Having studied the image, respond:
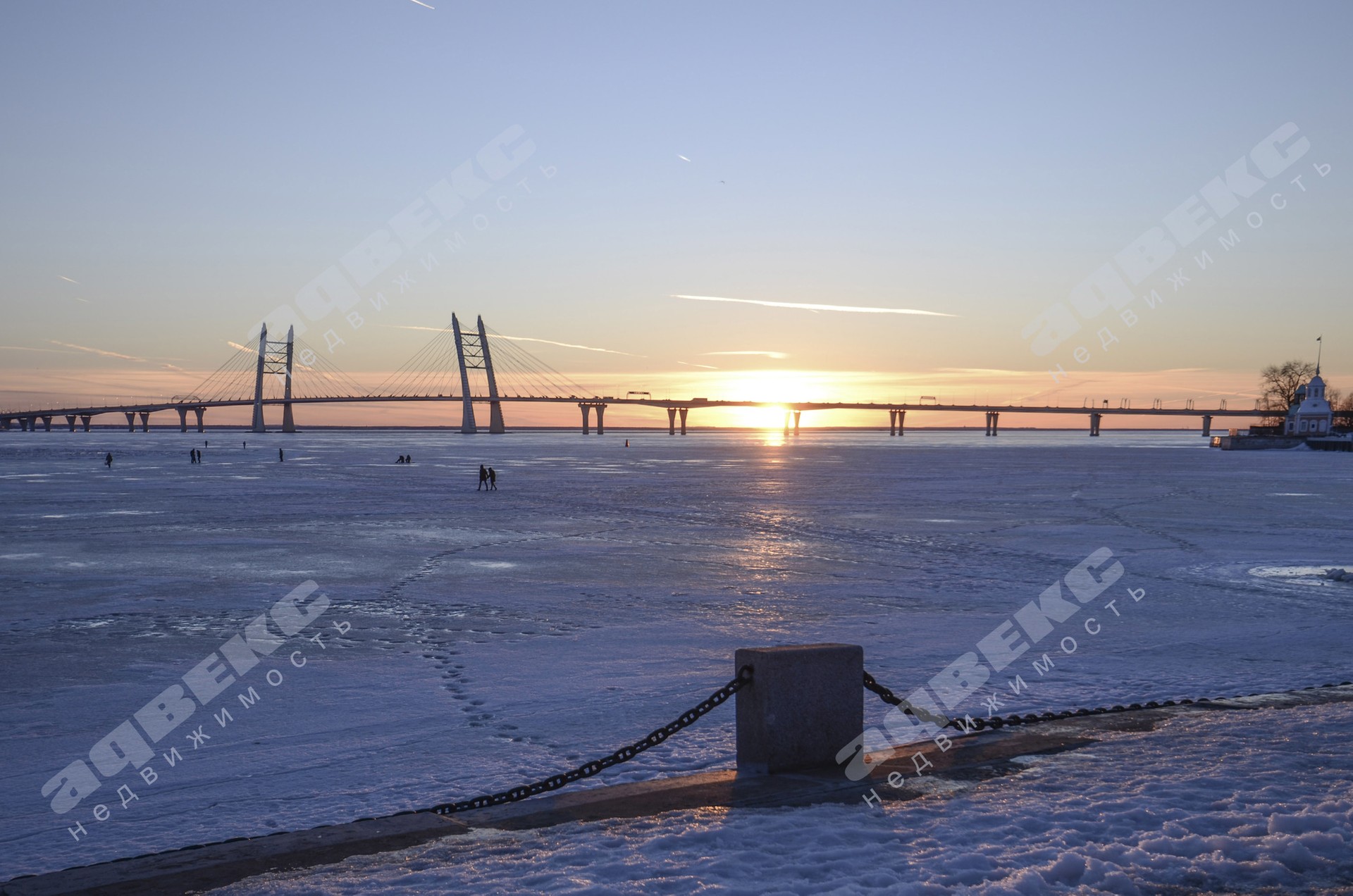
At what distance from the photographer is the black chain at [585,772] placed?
19.7ft

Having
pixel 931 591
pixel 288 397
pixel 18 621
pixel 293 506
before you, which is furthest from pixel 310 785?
pixel 288 397

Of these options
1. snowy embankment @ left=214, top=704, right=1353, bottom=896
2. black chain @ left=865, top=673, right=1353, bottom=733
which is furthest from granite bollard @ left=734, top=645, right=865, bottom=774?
snowy embankment @ left=214, top=704, right=1353, bottom=896

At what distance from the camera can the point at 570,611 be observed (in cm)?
1312

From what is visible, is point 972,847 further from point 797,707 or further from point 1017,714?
point 1017,714

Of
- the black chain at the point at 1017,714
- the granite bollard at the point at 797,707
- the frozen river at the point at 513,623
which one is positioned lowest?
the frozen river at the point at 513,623

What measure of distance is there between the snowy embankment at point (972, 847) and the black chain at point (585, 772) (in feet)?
1.63

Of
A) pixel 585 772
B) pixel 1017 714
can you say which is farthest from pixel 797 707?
pixel 1017 714

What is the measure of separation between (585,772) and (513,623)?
608 cm

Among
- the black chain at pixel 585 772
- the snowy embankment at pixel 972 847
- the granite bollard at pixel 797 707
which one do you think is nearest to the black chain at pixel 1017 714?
the granite bollard at pixel 797 707

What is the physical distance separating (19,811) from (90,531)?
1867 centimetres

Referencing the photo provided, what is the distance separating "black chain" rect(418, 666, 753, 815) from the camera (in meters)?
6.01

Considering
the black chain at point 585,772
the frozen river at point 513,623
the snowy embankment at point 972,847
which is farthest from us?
the frozen river at point 513,623

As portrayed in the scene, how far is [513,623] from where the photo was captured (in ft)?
40.6

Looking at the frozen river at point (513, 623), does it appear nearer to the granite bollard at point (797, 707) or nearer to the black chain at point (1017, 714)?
the black chain at point (1017, 714)
